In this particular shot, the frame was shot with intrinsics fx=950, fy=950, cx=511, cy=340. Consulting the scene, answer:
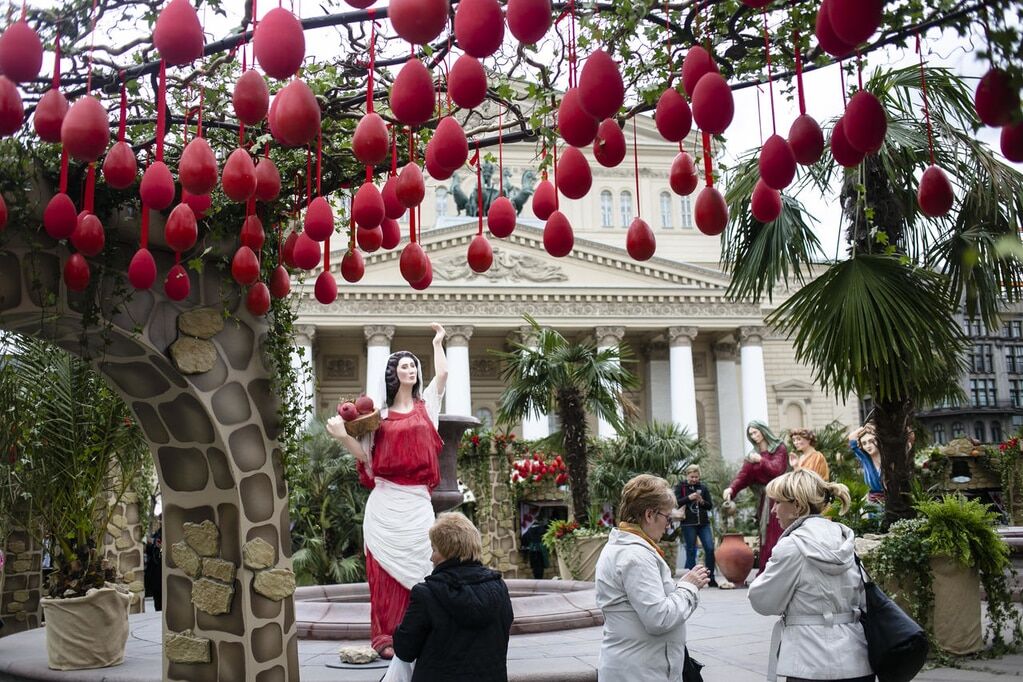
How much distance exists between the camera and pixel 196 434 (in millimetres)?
5707

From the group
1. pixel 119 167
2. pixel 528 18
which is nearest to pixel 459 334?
pixel 119 167

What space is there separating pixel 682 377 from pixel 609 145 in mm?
37220

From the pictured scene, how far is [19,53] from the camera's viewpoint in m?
2.76

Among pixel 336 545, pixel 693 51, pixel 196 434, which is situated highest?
pixel 693 51

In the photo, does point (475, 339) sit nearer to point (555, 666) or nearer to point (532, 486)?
point (532, 486)

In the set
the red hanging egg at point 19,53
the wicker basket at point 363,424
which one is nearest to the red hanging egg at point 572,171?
the red hanging egg at point 19,53

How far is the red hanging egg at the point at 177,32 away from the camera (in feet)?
8.02

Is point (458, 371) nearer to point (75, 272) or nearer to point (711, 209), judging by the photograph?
point (75, 272)

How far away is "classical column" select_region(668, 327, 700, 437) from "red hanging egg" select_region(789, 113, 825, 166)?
3563cm

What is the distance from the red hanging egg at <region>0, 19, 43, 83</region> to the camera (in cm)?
276

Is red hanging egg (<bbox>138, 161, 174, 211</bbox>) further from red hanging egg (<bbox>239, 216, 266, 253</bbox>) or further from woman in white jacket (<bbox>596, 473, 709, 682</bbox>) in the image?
woman in white jacket (<bbox>596, 473, 709, 682</bbox>)

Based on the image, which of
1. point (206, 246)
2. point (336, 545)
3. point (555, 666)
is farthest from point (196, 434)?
point (336, 545)

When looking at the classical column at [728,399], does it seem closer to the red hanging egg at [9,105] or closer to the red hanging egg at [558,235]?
the red hanging egg at [558,235]

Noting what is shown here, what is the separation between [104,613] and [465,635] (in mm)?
4632
